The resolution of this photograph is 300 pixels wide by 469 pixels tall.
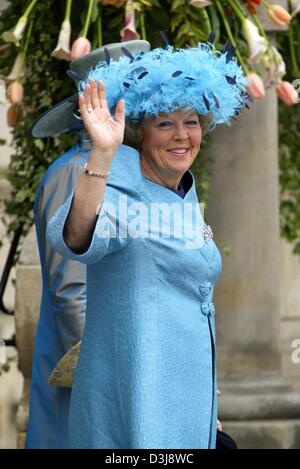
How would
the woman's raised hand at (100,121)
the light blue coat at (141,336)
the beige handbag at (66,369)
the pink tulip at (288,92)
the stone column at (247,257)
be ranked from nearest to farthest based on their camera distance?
the woman's raised hand at (100,121) → the light blue coat at (141,336) → the beige handbag at (66,369) → the pink tulip at (288,92) → the stone column at (247,257)

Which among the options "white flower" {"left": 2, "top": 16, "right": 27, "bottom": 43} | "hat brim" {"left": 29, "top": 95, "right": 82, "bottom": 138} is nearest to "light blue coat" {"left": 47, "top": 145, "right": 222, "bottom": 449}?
"hat brim" {"left": 29, "top": 95, "right": 82, "bottom": 138}

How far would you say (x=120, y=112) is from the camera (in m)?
2.87

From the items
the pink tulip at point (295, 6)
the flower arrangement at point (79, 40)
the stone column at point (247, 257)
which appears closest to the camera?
the flower arrangement at point (79, 40)

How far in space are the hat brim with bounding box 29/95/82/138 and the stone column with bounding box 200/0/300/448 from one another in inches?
48.4

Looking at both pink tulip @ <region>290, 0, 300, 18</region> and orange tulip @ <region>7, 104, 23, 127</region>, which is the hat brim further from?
pink tulip @ <region>290, 0, 300, 18</region>

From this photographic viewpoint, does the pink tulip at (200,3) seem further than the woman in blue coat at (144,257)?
Yes

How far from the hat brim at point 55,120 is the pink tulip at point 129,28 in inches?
27.5

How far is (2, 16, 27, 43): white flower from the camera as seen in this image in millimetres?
4320

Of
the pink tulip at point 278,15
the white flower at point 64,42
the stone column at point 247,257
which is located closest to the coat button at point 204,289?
the white flower at point 64,42

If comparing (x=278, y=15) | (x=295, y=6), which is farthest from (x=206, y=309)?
(x=295, y=6)

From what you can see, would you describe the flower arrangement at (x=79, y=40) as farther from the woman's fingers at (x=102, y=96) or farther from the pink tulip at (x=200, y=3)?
the woman's fingers at (x=102, y=96)

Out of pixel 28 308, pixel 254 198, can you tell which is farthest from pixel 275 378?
pixel 28 308

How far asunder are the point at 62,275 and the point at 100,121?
3.31 ft

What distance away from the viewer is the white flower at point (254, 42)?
4371 mm
